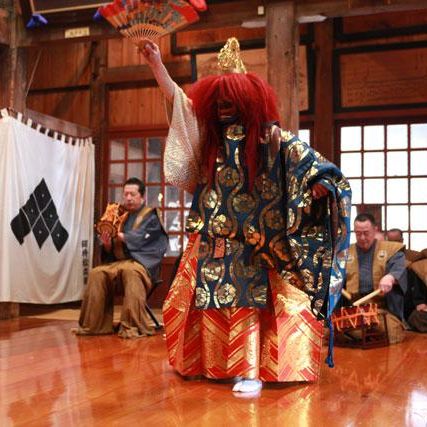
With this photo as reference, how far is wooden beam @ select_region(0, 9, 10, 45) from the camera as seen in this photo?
18.8ft

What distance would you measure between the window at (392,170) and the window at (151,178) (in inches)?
73.9

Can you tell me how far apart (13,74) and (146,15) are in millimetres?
3546

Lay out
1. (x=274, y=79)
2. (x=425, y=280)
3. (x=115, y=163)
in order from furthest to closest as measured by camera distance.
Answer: (x=115, y=163)
(x=425, y=280)
(x=274, y=79)

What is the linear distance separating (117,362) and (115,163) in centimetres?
422

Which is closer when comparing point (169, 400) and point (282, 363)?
point (169, 400)

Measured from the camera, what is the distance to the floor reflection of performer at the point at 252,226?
108 inches

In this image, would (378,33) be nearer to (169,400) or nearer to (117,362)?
(117,362)

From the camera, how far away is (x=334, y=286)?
107 inches

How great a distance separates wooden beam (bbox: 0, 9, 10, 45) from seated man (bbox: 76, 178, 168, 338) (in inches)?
78.4

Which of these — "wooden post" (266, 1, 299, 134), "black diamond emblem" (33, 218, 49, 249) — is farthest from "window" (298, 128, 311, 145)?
"black diamond emblem" (33, 218, 49, 249)

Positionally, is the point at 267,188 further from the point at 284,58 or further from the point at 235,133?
the point at 284,58

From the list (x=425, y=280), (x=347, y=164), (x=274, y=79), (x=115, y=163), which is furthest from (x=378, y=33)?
(x=115, y=163)

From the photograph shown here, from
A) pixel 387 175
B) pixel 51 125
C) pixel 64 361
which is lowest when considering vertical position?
pixel 64 361

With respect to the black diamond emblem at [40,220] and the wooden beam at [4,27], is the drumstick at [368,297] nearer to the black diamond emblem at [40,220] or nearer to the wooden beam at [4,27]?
the black diamond emblem at [40,220]
